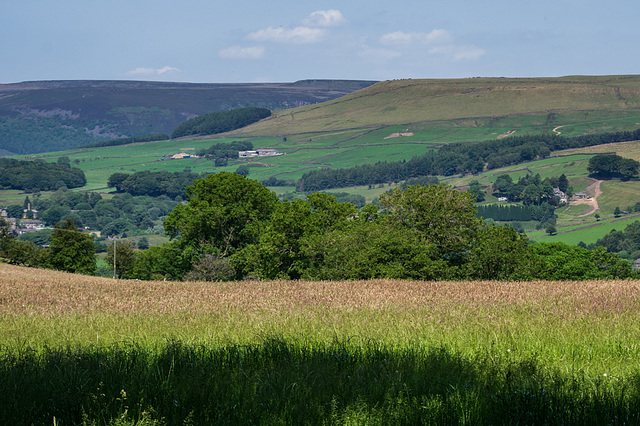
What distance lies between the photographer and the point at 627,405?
245 inches

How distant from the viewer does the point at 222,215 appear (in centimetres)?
6675

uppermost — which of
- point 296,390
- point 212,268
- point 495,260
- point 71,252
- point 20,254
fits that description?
point 296,390

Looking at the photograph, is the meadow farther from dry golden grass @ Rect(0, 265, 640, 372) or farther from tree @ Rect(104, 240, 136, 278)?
tree @ Rect(104, 240, 136, 278)

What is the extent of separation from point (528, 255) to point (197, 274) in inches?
1344

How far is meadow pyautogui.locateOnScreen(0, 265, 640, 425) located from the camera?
6.06m

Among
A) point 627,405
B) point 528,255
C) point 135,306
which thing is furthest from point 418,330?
point 528,255

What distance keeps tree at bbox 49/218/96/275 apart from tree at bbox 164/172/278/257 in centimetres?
2612

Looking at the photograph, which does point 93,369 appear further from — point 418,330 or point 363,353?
point 418,330

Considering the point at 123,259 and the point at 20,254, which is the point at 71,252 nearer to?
the point at 20,254

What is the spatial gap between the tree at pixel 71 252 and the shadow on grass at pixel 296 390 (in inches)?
3422

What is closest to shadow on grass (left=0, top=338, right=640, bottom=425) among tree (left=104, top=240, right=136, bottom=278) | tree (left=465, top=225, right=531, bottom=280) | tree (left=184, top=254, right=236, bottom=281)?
tree (left=465, top=225, right=531, bottom=280)

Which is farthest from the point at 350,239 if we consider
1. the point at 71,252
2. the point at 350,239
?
the point at 71,252

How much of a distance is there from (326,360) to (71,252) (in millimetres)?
88435

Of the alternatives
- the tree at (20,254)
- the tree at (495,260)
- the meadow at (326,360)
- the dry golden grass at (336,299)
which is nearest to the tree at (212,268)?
the tree at (495,260)
